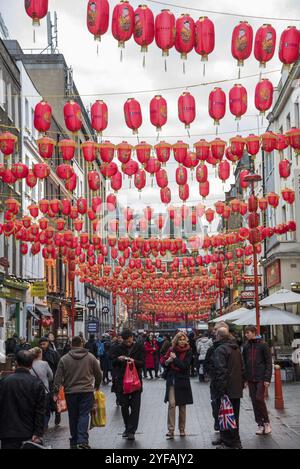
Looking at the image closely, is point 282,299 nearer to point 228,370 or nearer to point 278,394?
point 278,394

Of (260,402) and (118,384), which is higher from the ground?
(118,384)

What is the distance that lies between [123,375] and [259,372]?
2560 mm

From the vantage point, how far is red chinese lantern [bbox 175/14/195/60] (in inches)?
658

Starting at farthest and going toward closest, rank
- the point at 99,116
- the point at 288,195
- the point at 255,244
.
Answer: the point at 288,195 < the point at 255,244 < the point at 99,116

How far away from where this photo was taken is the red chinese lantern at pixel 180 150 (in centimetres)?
2412

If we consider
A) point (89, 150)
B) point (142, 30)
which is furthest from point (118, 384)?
point (89, 150)

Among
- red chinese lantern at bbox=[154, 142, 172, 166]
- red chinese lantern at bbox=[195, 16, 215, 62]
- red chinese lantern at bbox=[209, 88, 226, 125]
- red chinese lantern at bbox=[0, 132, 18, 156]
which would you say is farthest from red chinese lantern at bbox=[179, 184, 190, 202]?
red chinese lantern at bbox=[195, 16, 215, 62]

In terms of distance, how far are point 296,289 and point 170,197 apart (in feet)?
28.9

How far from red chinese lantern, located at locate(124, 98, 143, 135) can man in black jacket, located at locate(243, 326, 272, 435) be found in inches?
276

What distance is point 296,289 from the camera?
37062mm

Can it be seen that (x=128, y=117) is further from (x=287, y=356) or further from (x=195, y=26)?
(x=287, y=356)

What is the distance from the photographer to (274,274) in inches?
1864

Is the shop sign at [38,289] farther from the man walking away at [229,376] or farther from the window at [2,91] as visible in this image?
the man walking away at [229,376]
